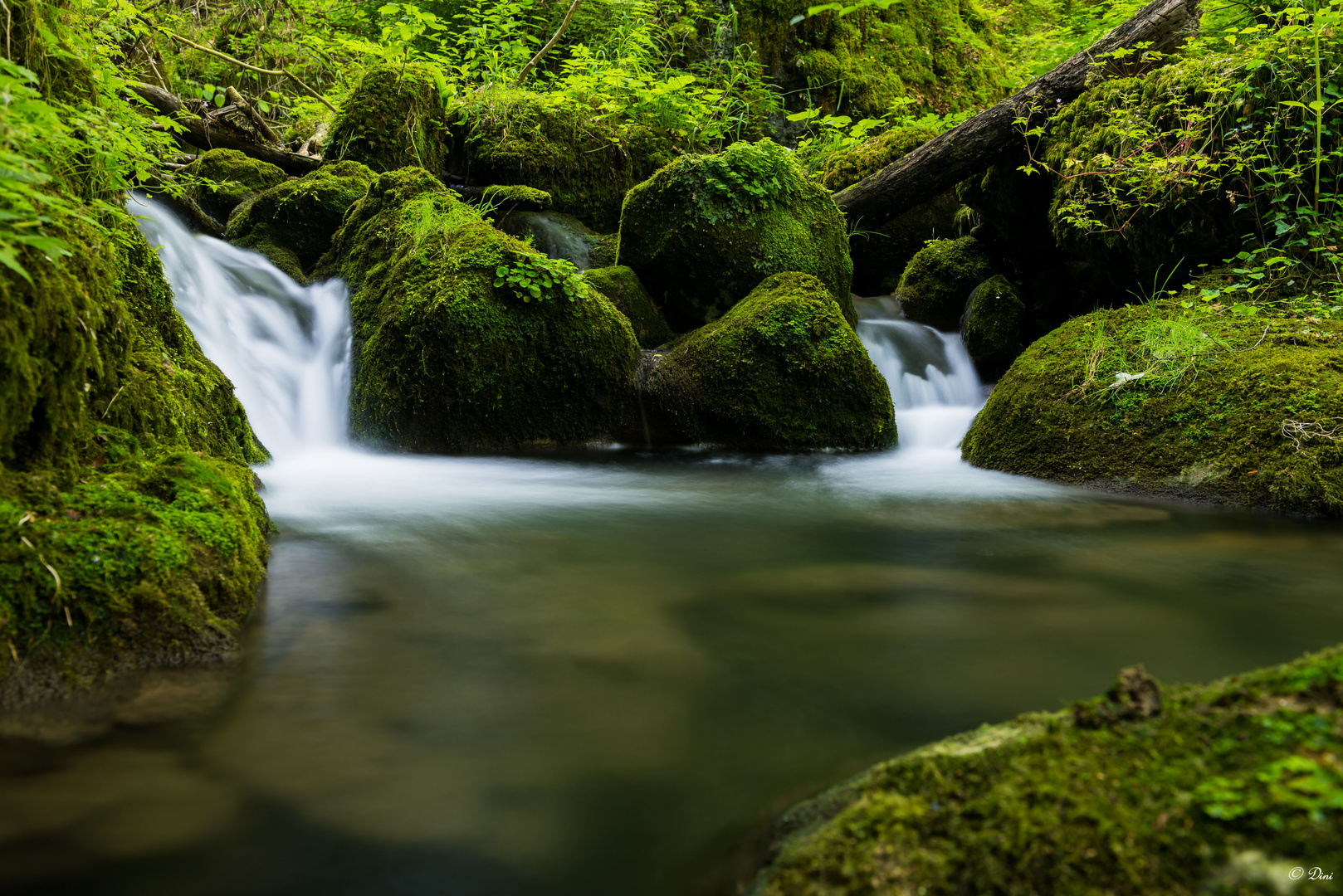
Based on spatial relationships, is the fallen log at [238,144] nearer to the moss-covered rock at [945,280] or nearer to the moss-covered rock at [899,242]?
the moss-covered rock at [899,242]

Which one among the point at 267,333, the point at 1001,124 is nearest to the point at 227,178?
the point at 267,333

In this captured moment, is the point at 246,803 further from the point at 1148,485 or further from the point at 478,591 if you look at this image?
the point at 1148,485

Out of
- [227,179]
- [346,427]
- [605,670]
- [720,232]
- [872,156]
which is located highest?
[872,156]

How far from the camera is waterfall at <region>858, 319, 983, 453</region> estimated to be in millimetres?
6898

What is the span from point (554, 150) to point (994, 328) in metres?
5.42

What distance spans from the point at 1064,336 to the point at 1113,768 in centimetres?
548

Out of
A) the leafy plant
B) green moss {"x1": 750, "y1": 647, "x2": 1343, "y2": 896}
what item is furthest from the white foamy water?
green moss {"x1": 750, "y1": 647, "x2": 1343, "y2": 896}

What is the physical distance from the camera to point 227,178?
9.68m

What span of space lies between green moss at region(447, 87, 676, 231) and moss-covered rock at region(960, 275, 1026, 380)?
428 centimetres

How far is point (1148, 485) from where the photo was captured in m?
4.80

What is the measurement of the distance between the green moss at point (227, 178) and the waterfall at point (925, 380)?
295 inches

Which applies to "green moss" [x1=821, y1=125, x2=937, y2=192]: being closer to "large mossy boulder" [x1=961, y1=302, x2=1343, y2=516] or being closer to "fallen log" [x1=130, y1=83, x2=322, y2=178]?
"large mossy boulder" [x1=961, y1=302, x2=1343, y2=516]

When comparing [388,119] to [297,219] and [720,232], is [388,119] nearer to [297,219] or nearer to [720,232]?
[297,219]

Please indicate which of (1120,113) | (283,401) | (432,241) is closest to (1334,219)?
(1120,113)
